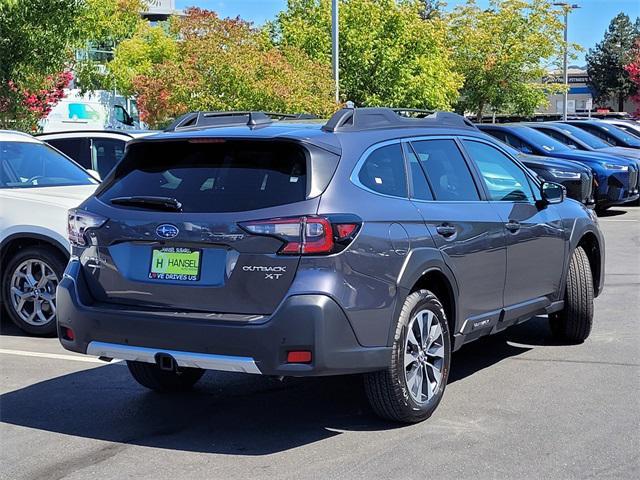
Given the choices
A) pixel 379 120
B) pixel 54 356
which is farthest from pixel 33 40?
pixel 379 120

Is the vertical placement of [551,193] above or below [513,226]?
above

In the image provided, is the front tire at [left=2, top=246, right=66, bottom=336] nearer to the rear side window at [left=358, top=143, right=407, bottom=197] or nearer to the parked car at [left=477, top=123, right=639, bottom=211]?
the rear side window at [left=358, top=143, right=407, bottom=197]

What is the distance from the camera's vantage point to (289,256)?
4777 millimetres

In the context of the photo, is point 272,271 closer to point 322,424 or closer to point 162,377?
point 322,424

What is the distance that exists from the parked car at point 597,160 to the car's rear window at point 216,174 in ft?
41.9

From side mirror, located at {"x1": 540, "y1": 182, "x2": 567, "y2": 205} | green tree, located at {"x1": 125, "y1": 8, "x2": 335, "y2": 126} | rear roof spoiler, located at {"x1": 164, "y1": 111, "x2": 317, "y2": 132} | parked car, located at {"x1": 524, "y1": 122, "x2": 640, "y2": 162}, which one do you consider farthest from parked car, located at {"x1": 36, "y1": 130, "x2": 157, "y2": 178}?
parked car, located at {"x1": 524, "y1": 122, "x2": 640, "y2": 162}

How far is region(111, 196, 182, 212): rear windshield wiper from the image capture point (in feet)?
16.8

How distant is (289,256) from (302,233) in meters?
0.14

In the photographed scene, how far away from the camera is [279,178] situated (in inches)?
198

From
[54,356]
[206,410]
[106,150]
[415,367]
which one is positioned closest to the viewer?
[415,367]

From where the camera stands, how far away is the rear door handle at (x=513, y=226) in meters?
6.43

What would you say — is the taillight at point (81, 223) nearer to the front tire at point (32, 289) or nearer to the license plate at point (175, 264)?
the license plate at point (175, 264)

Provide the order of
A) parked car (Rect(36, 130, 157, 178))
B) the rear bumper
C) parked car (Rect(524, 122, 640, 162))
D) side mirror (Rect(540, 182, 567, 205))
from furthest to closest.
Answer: parked car (Rect(524, 122, 640, 162))
parked car (Rect(36, 130, 157, 178))
side mirror (Rect(540, 182, 567, 205))
the rear bumper

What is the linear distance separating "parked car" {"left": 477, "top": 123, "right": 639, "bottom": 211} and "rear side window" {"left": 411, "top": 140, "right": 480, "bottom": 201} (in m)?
11.5
